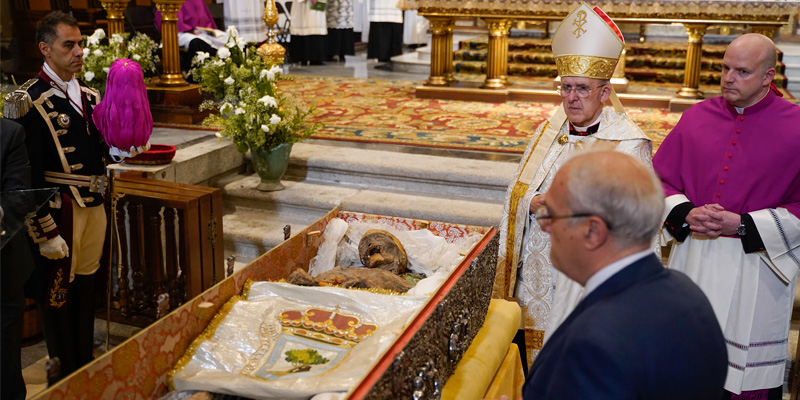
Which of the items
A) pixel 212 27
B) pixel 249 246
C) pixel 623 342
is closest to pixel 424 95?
pixel 212 27

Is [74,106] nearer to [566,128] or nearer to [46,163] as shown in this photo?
[46,163]

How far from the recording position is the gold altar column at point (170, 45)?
6707 mm

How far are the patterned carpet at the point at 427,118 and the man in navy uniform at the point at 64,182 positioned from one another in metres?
3.00

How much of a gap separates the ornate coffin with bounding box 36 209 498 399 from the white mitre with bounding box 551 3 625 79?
30.5 inches

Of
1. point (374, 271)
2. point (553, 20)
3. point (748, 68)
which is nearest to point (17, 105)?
point (374, 271)

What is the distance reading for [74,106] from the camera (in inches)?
138

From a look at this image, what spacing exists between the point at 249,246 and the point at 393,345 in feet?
10.4

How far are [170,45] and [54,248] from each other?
385cm

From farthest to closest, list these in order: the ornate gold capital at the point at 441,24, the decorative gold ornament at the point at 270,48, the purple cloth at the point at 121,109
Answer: the ornate gold capital at the point at 441,24 < the decorative gold ornament at the point at 270,48 < the purple cloth at the point at 121,109

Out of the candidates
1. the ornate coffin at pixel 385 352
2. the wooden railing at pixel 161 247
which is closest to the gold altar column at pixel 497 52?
the wooden railing at pixel 161 247

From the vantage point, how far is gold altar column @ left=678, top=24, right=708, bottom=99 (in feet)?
26.5

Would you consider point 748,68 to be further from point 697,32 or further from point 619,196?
point 697,32

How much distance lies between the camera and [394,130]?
691 centimetres

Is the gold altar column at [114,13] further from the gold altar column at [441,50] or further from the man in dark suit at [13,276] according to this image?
the man in dark suit at [13,276]
